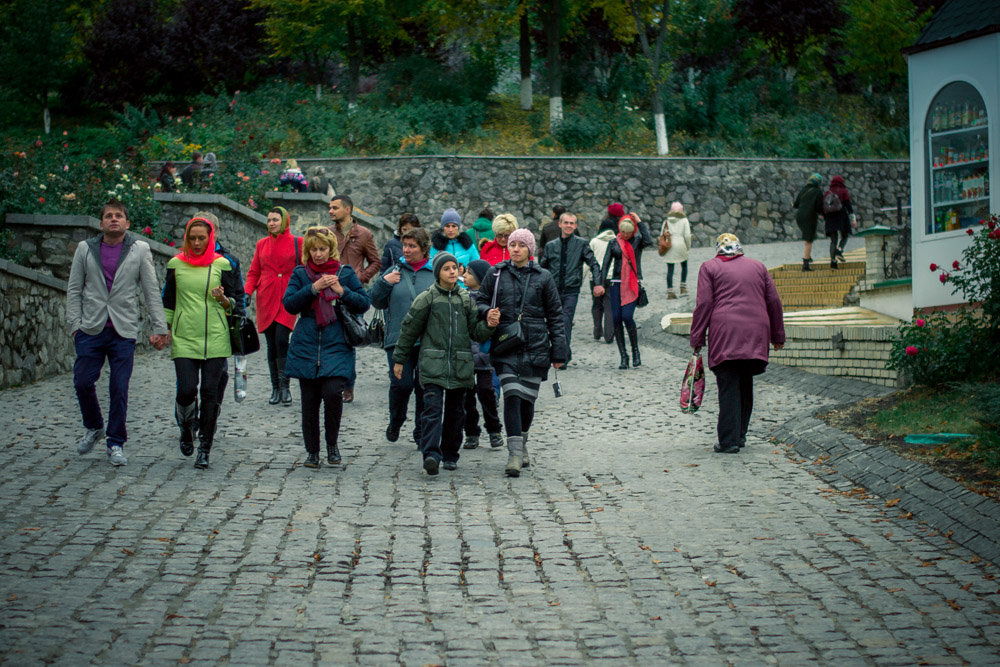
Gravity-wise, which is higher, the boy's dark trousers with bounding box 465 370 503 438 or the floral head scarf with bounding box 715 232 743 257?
the floral head scarf with bounding box 715 232 743 257

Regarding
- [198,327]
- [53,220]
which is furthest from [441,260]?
[53,220]

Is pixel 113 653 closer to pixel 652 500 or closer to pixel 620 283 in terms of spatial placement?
pixel 652 500

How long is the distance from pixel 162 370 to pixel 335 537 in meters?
8.66

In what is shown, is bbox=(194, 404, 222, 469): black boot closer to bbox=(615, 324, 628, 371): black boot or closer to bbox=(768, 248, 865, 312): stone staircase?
bbox=(615, 324, 628, 371): black boot

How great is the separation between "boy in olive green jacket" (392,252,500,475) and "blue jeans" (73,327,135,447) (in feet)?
6.52

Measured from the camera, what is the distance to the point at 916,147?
1434 cm

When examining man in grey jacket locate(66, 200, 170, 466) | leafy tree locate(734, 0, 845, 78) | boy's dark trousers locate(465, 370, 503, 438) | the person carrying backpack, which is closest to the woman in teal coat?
man in grey jacket locate(66, 200, 170, 466)

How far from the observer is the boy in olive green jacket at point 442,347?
896cm

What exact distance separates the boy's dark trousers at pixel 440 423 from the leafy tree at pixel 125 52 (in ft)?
94.9

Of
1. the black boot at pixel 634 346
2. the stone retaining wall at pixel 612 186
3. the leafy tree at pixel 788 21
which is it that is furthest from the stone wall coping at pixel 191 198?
the leafy tree at pixel 788 21

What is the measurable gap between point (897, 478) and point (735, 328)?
199 cm

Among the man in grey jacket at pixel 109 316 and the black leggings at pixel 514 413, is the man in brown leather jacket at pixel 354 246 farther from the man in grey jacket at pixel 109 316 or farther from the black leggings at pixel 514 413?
the black leggings at pixel 514 413

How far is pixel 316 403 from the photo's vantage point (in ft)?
30.1

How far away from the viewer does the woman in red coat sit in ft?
39.3
